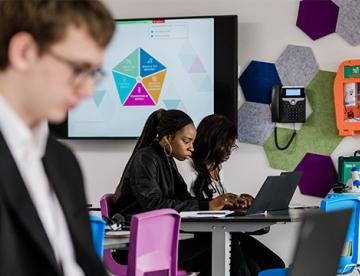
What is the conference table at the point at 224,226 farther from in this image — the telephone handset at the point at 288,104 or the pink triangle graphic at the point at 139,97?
the pink triangle graphic at the point at 139,97

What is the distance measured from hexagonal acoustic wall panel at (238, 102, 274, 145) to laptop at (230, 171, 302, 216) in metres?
0.95

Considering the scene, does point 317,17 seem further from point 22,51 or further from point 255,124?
point 22,51

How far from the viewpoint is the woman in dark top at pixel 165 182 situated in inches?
168

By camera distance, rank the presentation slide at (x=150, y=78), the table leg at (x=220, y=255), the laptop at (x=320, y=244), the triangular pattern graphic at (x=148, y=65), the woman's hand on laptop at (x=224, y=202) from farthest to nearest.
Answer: the triangular pattern graphic at (x=148, y=65) < the presentation slide at (x=150, y=78) < the woman's hand on laptop at (x=224, y=202) < the table leg at (x=220, y=255) < the laptop at (x=320, y=244)

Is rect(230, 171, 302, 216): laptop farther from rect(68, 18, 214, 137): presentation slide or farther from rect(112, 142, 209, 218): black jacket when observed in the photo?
rect(68, 18, 214, 137): presentation slide

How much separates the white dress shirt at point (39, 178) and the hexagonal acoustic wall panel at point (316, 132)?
13.6ft

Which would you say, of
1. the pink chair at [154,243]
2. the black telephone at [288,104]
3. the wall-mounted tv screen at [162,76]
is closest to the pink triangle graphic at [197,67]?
the wall-mounted tv screen at [162,76]

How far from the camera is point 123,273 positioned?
13.6ft

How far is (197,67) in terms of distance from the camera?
18.1 feet

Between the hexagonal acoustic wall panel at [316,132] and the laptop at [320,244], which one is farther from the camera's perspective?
the hexagonal acoustic wall panel at [316,132]

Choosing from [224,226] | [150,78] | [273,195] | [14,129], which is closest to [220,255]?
[224,226]

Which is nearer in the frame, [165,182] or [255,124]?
[165,182]

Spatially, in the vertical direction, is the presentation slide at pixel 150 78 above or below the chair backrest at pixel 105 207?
above

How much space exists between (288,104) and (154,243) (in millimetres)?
2367
